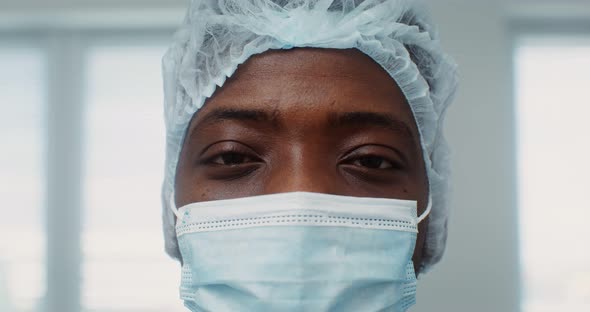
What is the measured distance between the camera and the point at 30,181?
2387 millimetres

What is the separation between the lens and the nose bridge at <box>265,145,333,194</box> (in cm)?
105

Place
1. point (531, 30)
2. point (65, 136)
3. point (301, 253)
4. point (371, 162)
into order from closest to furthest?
point (301, 253) < point (371, 162) < point (531, 30) < point (65, 136)

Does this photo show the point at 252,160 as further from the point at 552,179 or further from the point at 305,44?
the point at 552,179

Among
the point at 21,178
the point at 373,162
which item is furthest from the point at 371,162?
the point at 21,178

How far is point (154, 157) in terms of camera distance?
2.33m

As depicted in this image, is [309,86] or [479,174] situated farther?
[479,174]

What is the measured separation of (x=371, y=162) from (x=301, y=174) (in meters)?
0.14

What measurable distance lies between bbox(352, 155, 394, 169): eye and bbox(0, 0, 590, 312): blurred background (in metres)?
1.03

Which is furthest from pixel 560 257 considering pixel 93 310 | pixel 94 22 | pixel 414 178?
pixel 94 22

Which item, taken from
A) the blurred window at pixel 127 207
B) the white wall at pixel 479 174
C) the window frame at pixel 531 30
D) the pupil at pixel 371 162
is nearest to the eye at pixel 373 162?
the pupil at pixel 371 162

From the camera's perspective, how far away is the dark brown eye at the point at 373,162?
3.66 feet

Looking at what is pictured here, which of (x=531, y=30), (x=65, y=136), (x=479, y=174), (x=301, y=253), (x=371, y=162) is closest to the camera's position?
(x=301, y=253)

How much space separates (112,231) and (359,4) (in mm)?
1445

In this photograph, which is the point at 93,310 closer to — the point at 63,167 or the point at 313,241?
the point at 63,167
